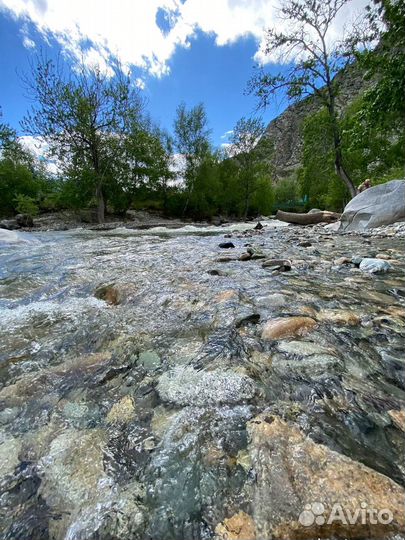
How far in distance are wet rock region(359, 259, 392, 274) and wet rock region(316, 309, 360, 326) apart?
4.44 ft

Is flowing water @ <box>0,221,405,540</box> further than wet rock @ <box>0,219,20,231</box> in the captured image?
No

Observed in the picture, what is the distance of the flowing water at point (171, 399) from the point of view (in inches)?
25.4

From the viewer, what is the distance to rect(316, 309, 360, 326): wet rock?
1.57 meters

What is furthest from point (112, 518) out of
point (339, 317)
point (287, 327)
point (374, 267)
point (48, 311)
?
point (374, 267)

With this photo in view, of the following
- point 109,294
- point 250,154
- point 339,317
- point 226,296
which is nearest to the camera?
point 339,317

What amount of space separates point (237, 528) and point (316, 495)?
0.20m

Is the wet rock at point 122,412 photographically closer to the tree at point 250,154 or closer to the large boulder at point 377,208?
the large boulder at point 377,208

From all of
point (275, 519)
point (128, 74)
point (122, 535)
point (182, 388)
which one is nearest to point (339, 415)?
point (275, 519)

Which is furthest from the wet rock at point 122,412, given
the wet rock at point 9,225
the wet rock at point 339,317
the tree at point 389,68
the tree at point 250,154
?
the tree at point 250,154

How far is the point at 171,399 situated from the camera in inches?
39.7

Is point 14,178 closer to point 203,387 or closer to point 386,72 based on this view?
point 386,72

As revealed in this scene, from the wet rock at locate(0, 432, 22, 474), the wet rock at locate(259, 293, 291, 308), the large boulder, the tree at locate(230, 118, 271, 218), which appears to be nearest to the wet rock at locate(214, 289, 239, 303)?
the wet rock at locate(259, 293, 291, 308)

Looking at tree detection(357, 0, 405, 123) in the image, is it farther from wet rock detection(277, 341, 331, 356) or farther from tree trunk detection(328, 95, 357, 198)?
wet rock detection(277, 341, 331, 356)

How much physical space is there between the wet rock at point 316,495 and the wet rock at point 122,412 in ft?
1.47
